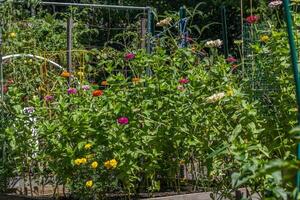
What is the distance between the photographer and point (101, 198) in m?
5.14

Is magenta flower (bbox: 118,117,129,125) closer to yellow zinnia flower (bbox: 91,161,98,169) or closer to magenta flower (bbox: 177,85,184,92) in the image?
yellow zinnia flower (bbox: 91,161,98,169)

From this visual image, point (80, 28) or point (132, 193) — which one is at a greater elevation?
point (80, 28)

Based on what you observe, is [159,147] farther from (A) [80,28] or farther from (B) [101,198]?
(A) [80,28]

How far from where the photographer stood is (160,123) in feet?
16.2

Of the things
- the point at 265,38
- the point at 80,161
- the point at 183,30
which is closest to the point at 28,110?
the point at 80,161

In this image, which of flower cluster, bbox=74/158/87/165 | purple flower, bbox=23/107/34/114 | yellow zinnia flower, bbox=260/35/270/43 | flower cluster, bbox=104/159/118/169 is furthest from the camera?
purple flower, bbox=23/107/34/114

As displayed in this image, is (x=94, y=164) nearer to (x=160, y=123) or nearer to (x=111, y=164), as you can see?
(x=111, y=164)

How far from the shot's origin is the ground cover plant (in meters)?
4.29

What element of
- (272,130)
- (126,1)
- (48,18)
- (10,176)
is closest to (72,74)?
(10,176)

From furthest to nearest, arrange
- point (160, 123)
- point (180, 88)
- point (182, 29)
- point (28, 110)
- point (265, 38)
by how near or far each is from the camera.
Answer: point (182, 29) → point (28, 110) → point (180, 88) → point (160, 123) → point (265, 38)

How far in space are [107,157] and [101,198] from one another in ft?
1.08

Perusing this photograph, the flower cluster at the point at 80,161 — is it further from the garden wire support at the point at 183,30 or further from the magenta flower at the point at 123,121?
the garden wire support at the point at 183,30

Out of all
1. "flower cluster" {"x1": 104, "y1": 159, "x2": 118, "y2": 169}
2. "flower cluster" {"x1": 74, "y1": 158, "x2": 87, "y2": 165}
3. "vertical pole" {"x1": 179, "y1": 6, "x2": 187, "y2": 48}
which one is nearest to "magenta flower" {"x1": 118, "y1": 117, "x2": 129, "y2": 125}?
"flower cluster" {"x1": 104, "y1": 159, "x2": 118, "y2": 169}

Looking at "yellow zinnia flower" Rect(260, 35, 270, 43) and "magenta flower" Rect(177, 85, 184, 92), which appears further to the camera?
"magenta flower" Rect(177, 85, 184, 92)
